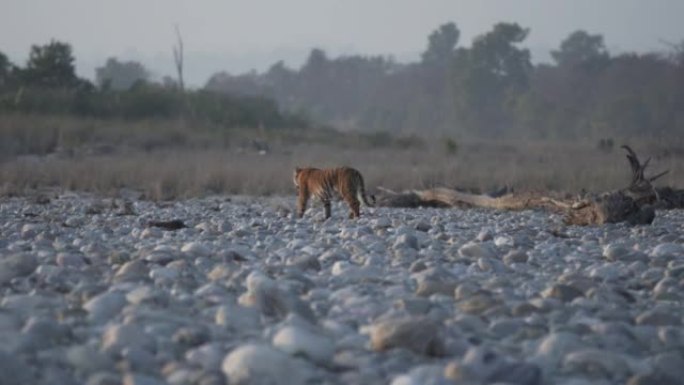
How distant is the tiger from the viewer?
10.5 metres

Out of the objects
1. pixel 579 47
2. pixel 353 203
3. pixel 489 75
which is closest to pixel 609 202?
pixel 353 203

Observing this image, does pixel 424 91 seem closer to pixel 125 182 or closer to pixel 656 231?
pixel 125 182

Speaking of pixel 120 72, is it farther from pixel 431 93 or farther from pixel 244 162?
pixel 244 162

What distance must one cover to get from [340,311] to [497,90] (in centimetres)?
5248

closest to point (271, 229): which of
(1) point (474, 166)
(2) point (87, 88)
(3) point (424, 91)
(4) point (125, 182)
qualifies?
(4) point (125, 182)

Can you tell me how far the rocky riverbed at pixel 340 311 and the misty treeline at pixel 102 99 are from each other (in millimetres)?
21945

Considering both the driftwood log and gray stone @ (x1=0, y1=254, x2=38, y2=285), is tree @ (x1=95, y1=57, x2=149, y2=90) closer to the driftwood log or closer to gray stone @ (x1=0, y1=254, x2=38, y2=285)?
the driftwood log

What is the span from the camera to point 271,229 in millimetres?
8547

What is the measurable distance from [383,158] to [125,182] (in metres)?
8.20

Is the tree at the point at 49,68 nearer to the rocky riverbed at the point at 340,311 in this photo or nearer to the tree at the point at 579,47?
the rocky riverbed at the point at 340,311

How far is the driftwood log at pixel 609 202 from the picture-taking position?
9008 mm

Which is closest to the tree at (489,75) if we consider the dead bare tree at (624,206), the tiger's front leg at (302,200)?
the tiger's front leg at (302,200)

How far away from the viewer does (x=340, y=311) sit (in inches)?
164

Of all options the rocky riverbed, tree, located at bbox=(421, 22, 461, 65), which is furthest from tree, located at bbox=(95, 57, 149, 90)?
the rocky riverbed
